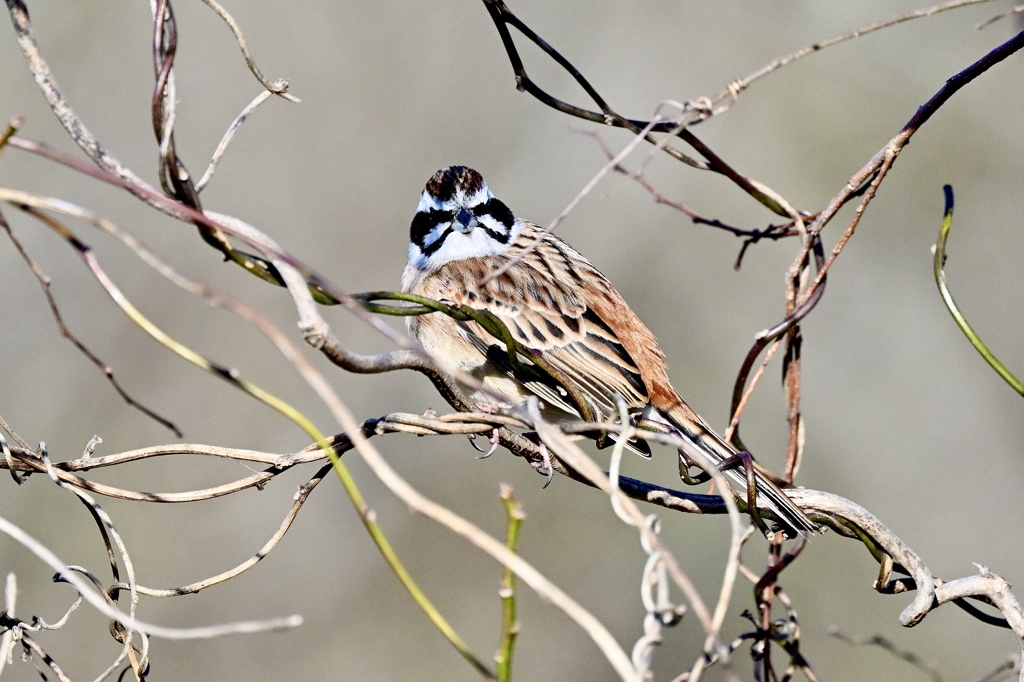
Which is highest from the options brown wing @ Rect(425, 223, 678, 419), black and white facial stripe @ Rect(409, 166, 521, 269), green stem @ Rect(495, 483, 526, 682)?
black and white facial stripe @ Rect(409, 166, 521, 269)

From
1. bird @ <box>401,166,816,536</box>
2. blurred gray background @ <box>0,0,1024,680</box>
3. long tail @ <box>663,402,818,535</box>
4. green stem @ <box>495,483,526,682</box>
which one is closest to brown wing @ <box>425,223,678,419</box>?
bird @ <box>401,166,816,536</box>

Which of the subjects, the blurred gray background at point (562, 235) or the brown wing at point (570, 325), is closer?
the brown wing at point (570, 325)

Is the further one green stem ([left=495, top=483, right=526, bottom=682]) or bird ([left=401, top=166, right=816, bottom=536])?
bird ([left=401, top=166, right=816, bottom=536])

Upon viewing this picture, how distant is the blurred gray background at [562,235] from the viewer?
635 centimetres

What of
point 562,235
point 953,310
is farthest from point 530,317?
point 562,235

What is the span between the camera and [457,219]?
14.8 feet

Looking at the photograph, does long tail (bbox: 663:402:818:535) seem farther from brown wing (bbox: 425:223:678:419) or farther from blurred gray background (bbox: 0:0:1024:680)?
blurred gray background (bbox: 0:0:1024:680)

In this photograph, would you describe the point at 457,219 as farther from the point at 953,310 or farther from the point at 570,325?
the point at 953,310

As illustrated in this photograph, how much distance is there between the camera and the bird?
3852 mm

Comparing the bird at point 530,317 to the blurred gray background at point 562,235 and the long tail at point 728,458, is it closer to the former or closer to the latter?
the long tail at point 728,458

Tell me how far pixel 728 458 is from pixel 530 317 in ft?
4.83

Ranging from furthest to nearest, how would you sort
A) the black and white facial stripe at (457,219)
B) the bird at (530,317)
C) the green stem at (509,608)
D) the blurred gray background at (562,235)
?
1. the blurred gray background at (562,235)
2. the black and white facial stripe at (457,219)
3. the bird at (530,317)
4. the green stem at (509,608)

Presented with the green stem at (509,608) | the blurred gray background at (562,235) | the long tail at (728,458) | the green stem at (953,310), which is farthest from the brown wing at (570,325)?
the blurred gray background at (562,235)

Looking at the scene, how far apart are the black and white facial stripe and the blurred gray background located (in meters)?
1.87
